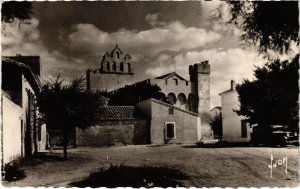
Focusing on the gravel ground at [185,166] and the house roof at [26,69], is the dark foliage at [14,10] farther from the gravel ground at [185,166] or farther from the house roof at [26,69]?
the gravel ground at [185,166]

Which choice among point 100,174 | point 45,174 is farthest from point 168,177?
point 45,174

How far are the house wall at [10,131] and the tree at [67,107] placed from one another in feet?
3.04

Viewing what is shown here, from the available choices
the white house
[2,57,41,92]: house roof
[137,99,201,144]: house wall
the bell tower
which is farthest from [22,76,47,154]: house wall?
the white house

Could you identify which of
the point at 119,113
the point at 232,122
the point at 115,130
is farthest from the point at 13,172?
the point at 232,122

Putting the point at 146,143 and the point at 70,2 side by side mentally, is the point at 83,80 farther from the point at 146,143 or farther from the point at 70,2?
the point at 146,143

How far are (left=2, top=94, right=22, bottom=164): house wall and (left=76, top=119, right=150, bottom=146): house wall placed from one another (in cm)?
187

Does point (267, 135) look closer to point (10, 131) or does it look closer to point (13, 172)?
point (10, 131)

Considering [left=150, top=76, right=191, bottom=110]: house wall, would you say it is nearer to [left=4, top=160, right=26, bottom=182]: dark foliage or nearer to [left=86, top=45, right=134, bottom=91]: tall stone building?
[left=86, top=45, right=134, bottom=91]: tall stone building

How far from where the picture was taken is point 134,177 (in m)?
9.11

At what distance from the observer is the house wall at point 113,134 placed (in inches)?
488

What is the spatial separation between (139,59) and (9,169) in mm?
4191

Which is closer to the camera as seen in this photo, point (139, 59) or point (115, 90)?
point (139, 59)

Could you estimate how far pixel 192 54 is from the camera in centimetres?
1020

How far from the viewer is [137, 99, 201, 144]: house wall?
1427 centimetres
